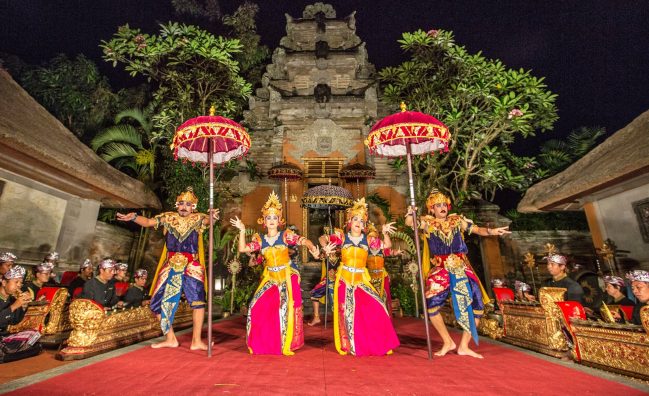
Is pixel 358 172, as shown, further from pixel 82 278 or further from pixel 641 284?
pixel 641 284

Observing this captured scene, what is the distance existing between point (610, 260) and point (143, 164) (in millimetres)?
14926

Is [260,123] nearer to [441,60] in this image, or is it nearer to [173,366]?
[441,60]

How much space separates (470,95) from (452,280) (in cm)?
791

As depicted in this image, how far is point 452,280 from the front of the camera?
4.26 metres

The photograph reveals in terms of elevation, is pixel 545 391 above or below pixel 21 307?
below

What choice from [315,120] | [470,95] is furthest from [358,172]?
[470,95]

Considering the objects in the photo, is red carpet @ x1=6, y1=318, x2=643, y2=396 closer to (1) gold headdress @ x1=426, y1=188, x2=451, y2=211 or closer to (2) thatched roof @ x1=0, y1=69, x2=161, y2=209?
(1) gold headdress @ x1=426, y1=188, x2=451, y2=211

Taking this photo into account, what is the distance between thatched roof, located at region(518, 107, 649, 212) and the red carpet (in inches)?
185

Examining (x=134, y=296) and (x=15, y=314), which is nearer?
(x=15, y=314)

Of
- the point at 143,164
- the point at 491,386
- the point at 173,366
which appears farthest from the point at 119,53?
the point at 491,386

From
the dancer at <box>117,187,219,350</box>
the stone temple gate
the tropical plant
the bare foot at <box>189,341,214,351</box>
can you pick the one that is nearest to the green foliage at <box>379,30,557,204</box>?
the stone temple gate

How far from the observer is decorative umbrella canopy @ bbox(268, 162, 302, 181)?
12283 millimetres

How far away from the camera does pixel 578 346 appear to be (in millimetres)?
3922

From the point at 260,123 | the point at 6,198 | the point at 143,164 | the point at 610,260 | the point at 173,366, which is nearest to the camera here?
the point at 173,366
